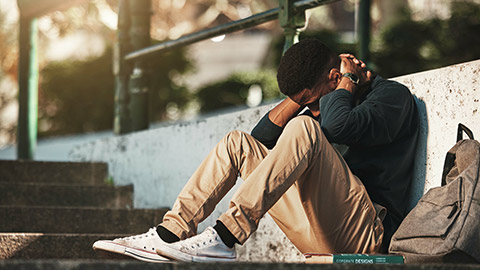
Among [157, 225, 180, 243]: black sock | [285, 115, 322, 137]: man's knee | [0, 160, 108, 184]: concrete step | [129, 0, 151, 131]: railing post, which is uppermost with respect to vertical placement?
[129, 0, 151, 131]: railing post

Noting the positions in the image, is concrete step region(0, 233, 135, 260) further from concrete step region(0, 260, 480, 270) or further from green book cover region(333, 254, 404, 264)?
concrete step region(0, 260, 480, 270)

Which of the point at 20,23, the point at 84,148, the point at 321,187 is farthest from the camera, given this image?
the point at 20,23

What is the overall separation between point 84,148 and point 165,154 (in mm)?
1974

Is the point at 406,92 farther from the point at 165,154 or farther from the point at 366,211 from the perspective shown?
the point at 165,154

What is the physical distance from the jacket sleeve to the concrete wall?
5.6 inches

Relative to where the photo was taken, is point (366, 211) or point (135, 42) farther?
point (135, 42)

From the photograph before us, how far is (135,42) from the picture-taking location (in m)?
6.46

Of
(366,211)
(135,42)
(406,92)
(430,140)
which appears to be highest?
(135,42)

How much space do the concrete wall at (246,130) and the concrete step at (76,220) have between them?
14.6 inches

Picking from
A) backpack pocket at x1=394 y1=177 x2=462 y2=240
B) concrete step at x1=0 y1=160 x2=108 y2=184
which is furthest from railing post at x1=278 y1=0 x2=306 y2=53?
concrete step at x1=0 y1=160 x2=108 y2=184

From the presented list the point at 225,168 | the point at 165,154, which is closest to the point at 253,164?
the point at 225,168

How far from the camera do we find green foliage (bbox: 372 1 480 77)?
528 inches

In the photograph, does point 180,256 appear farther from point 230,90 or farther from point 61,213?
point 230,90

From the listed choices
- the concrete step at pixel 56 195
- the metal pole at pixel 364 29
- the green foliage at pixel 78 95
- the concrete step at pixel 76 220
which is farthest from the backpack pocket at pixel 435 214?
the green foliage at pixel 78 95
